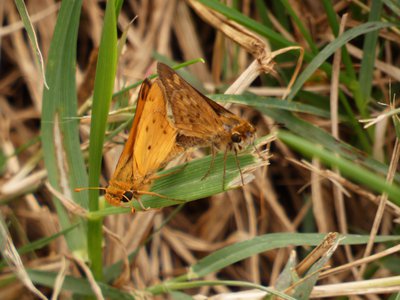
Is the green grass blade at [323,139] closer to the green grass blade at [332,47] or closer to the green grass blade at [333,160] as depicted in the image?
the green grass blade at [332,47]

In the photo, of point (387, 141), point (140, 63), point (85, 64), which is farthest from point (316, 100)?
point (85, 64)

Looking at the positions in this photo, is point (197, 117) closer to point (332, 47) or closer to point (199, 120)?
point (199, 120)

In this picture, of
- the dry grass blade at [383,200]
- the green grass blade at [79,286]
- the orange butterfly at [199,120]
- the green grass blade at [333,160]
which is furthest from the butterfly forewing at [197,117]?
the green grass blade at [333,160]

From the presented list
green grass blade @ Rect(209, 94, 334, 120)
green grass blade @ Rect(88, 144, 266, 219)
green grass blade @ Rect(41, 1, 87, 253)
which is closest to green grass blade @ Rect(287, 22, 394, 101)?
green grass blade @ Rect(209, 94, 334, 120)

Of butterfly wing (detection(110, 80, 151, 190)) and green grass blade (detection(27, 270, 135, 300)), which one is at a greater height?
butterfly wing (detection(110, 80, 151, 190))

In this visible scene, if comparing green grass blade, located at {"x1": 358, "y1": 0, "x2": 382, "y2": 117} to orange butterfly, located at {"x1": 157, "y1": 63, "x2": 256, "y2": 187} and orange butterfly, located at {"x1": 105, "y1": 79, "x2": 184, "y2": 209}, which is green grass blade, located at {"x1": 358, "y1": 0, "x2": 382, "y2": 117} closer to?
orange butterfly, located at {"x1": 157, "y1": 63, "x2": 256, "y2": 187}

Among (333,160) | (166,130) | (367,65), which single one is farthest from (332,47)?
(333,160)
